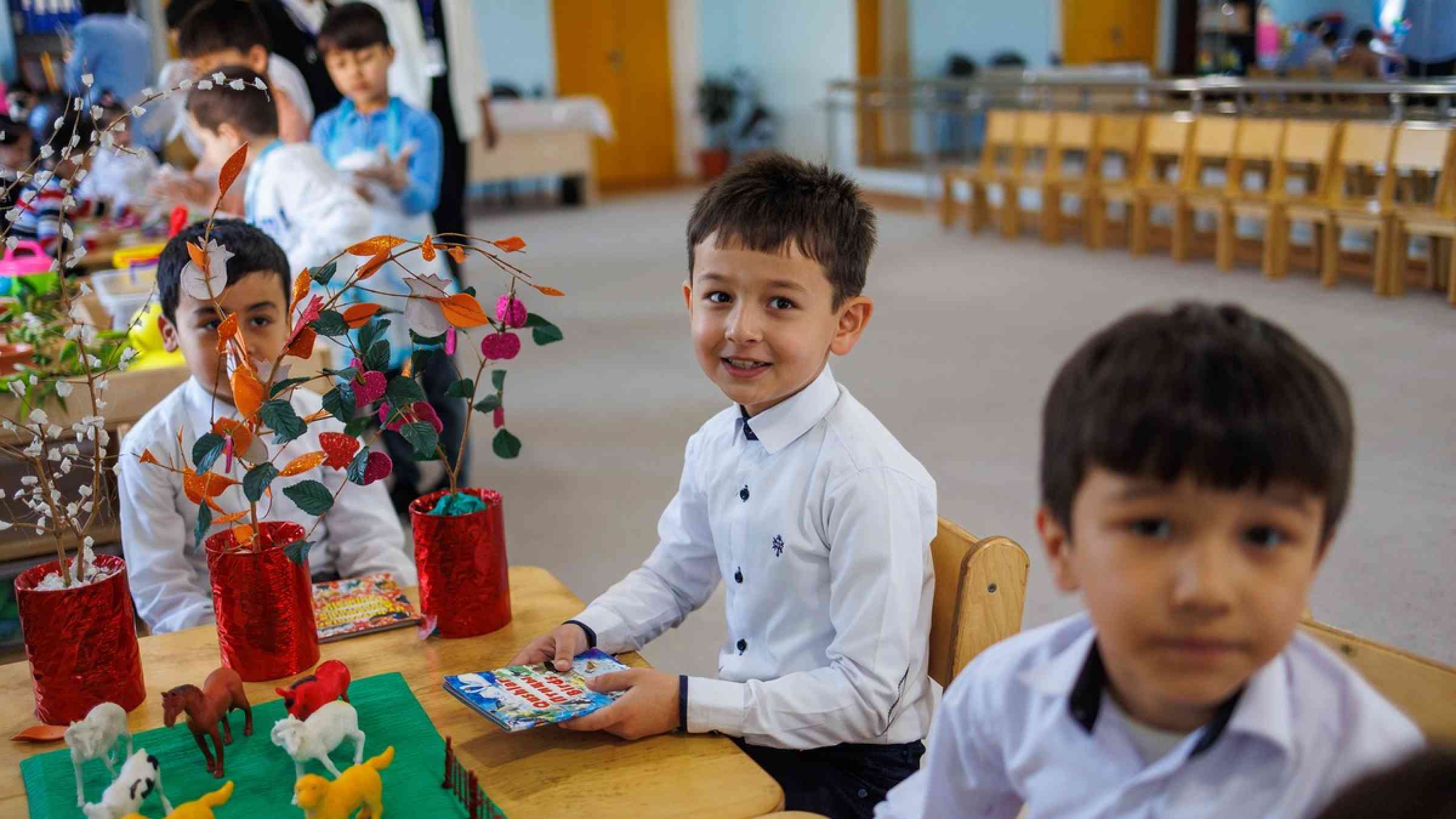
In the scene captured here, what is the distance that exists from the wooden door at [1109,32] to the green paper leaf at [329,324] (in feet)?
38.1

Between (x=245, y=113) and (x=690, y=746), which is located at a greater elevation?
(x=245, y=113)

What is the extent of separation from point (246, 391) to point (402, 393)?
15 cm

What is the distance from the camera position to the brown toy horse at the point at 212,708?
3.76 feet

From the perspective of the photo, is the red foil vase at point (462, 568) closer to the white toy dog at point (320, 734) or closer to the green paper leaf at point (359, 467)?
the green paper leaf at point (359, 467)

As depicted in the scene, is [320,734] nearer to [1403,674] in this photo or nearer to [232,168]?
[232,168]

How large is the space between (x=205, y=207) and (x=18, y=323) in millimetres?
1082

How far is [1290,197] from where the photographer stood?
20.7 feet

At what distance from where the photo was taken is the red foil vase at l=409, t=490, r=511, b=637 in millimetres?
1408

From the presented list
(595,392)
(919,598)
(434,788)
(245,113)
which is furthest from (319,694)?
(595,392)

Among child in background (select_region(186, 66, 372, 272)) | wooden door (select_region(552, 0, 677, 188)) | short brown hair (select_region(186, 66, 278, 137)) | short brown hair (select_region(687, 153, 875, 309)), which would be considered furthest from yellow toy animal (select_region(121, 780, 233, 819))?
wooden door (select_region(552, 0, 677, 188))

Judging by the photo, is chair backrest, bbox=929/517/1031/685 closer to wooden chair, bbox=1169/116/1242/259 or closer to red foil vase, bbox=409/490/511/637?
red foil vase, bbox=409/490/511/637

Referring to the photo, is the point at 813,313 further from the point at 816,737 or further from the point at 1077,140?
the point at 1077,140

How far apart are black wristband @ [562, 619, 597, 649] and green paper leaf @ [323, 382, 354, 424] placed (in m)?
0.33

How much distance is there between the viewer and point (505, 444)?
1425 mm
